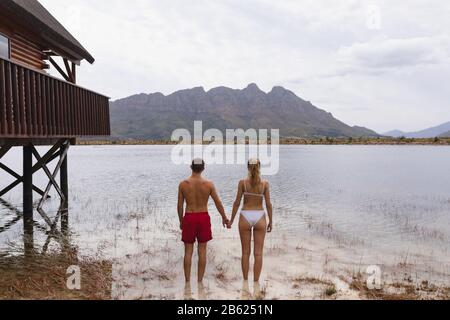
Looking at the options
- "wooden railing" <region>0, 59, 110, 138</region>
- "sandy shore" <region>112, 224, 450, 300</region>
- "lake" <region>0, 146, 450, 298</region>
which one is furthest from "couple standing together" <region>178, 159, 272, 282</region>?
"wooden railing" <region>0, 59, 110, 138</region>

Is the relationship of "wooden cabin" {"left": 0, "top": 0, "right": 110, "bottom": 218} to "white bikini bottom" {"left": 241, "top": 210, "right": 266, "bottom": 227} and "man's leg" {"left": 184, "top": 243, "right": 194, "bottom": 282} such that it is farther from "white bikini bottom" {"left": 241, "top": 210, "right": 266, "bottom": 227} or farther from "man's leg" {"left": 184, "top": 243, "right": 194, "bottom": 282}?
"white bikini bottom" {"left": 241, "top": 210, "right": 266, "bottom": 227}

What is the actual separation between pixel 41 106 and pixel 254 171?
7.66 metres

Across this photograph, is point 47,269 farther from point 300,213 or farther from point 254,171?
point 300,213

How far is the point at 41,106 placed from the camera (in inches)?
432

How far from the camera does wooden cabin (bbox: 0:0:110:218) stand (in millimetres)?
9453

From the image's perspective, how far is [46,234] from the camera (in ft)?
37.7

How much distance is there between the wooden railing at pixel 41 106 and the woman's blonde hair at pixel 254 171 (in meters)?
6.15

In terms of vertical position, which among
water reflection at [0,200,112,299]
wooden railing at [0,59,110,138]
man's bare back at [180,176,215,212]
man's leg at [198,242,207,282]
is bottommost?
water reflection at [0,200,112,299]

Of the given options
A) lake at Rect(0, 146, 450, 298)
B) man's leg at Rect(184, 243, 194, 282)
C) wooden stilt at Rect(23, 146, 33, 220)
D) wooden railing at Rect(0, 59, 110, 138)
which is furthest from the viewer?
wooden stilt at Rect(23, 146, 33, 220)

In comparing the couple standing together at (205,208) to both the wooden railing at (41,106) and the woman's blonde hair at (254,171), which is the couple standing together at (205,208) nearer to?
the woman's blonde hair at (254,171)

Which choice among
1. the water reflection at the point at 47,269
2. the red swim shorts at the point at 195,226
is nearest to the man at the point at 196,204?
the red swim shorts at the point at 195,226
